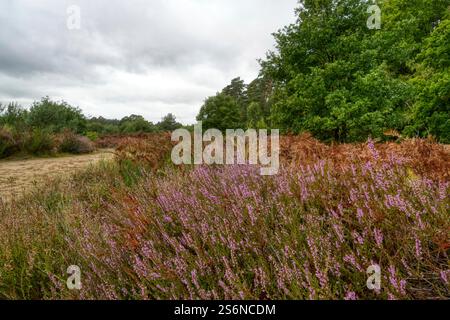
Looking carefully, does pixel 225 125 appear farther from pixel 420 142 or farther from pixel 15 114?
pixel 420 142

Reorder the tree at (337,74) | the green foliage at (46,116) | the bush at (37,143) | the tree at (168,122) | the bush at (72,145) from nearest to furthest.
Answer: the tree at (337,74) → the bush at (37,143) → the bush at (72,145) → the green foliage at (46,116) → the tree at (168,122)

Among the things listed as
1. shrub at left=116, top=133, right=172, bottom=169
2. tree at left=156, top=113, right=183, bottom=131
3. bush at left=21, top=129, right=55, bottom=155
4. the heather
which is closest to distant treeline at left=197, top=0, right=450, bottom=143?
shrub at left=116, top=133, right=172, bottom=169

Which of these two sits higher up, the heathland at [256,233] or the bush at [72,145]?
the bush at [72,145]

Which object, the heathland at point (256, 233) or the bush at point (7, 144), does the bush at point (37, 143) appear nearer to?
the bush at point (7, 144)

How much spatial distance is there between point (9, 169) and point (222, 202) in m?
8.37

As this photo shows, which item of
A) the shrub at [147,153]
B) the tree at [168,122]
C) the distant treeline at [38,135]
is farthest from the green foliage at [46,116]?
the tree at [168,122]

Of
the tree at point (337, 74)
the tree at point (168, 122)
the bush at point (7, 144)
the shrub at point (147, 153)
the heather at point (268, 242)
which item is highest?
the tree at point (168, 122)

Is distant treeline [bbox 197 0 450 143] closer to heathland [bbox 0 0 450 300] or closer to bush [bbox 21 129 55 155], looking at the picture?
heathland [bbox 0 0 450 300]

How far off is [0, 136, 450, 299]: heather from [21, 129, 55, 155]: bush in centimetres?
1021

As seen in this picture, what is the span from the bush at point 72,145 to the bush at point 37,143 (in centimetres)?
87

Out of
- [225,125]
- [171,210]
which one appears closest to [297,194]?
[171,210]

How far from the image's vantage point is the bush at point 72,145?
1348 centimetres

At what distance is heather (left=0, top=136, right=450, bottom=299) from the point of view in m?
1.47

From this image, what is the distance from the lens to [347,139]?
866 centimetres
